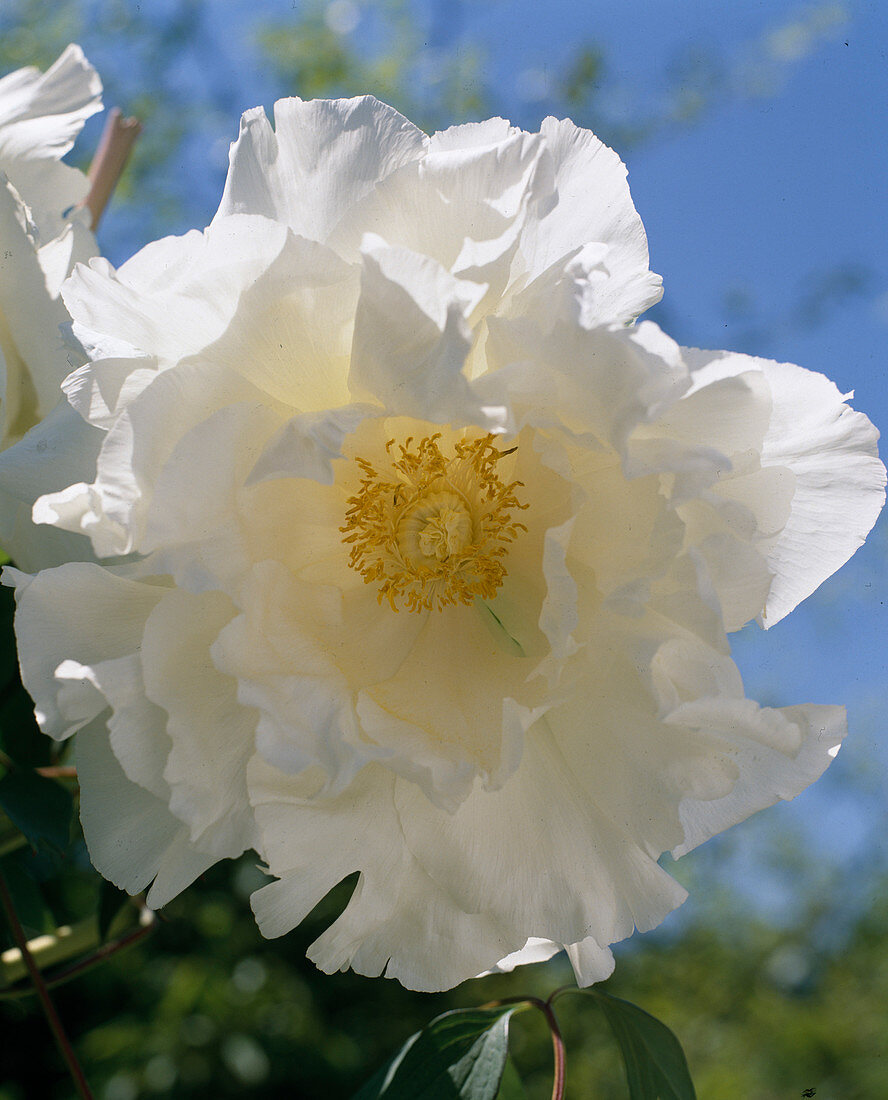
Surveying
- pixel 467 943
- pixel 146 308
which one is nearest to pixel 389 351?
pixel 146 308

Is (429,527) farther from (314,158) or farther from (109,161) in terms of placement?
(109,161)

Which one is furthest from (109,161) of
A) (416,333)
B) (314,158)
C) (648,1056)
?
(648,1056)

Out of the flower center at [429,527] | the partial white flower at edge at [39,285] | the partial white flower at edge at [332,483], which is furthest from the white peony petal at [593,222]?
the partial white flower at edge at [39,285]

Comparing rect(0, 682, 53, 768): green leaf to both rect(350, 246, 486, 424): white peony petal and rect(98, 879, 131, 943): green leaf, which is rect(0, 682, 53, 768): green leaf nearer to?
rect(98, 879, 131, 943): green leaf

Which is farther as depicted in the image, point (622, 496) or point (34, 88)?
point (34, 88)

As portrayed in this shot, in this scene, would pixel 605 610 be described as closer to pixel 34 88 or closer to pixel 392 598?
pixel 392 598

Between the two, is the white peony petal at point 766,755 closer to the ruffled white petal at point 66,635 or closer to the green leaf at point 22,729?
the ruffled white petal at point 66,635

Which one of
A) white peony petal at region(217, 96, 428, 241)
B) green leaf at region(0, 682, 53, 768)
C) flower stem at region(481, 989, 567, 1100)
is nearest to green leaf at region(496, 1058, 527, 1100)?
flower stem at region(481, 989, 567, 1100)
